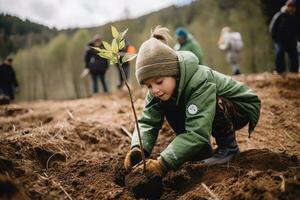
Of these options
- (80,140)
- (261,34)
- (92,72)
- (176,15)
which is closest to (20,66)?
(176,15)

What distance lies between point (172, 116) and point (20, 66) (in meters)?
40.6

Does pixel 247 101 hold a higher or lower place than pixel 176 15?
lower

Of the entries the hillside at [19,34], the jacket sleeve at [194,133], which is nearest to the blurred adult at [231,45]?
the jacket sleeve at [194,133]

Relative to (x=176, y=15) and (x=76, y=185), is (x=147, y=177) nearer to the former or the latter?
(x=76, y=185)

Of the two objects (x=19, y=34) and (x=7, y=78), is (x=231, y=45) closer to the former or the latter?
(x=7, y=78)

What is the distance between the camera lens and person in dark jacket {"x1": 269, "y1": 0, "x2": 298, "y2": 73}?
20.4ft

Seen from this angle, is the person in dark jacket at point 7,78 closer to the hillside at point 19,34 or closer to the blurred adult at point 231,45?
the blurred adult at point 231,45

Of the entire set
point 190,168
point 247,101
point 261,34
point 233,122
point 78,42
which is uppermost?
point 78,42

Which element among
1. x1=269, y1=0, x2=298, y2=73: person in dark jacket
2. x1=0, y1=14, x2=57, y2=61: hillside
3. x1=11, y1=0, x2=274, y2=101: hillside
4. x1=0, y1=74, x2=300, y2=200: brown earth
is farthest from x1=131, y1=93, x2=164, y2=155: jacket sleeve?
x1=0, y1=14, x2=57, y2=61: hillside

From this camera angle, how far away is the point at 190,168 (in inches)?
87.9

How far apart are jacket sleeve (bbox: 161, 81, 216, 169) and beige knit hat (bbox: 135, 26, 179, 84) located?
0.29 m

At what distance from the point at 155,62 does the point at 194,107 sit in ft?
1.34

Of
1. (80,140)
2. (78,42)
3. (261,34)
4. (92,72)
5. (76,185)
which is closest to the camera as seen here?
(76,185)

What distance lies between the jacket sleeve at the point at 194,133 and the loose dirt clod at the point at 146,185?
0.18m
